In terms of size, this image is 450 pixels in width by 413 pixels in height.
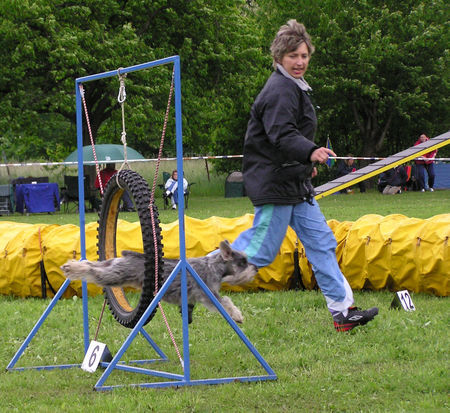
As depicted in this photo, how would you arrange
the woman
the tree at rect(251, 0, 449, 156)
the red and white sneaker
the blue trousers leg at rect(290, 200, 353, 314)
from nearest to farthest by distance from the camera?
the woman → the blue trousers leg at rect(290, 200, 353, 314) → the red and white sneaker → the tree at rect(251, 0, 449, 156)

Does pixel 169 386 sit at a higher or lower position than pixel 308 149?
lower

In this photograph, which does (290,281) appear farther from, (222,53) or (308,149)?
(222,53)

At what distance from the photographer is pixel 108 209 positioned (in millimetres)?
4852

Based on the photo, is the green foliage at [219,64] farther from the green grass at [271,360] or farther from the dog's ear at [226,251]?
the dog's ear at [226,251]

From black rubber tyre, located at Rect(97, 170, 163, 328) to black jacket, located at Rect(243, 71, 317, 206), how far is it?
0.71 meters

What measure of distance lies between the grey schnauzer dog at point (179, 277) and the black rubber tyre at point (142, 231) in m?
0.11

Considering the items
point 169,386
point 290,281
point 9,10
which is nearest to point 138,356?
point 169,386

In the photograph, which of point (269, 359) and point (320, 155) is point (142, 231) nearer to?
point (320, 155)

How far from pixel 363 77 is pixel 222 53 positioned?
23.4ft

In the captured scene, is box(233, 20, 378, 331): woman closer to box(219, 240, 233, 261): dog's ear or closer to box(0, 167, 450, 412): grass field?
box(219, 240, 233, 261): dog's ear

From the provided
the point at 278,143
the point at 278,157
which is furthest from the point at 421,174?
the point at 278,143

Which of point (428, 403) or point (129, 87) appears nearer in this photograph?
point (428, 403)

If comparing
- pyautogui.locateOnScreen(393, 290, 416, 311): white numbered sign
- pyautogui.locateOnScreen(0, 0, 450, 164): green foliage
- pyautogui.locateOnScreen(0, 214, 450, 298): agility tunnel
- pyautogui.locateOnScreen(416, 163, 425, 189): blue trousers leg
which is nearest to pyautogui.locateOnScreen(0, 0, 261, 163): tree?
pyautogui.locateOnScreen(0, 0, 450, 164): green foliage

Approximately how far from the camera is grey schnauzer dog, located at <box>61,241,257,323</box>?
4215 millimetres
